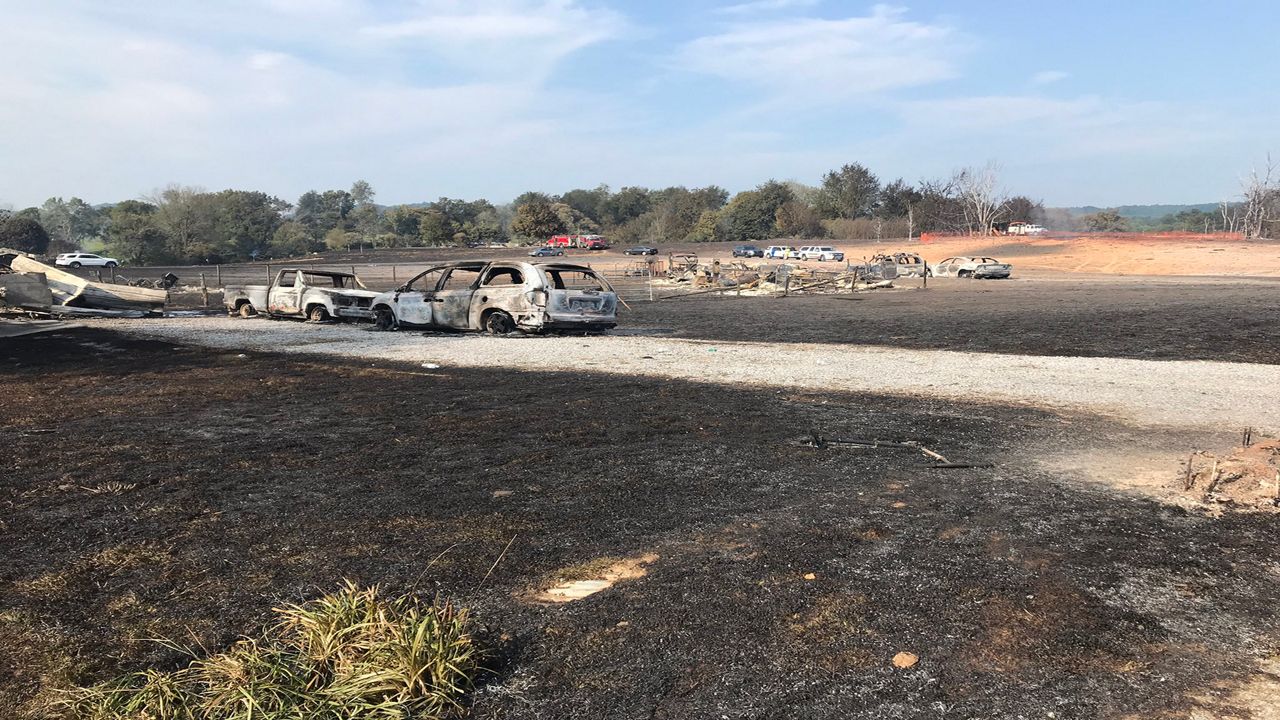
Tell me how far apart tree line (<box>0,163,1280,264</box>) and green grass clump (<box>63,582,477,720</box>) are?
83.5m

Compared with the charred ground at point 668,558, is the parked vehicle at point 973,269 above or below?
above

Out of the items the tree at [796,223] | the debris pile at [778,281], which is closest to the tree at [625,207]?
the tree at [796,223]

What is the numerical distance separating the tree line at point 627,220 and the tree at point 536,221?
124 mm

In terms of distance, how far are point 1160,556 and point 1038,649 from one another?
1584 mm

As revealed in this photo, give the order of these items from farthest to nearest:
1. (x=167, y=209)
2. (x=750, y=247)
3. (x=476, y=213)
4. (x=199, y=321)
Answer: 1. (x=476, y=213)
2. (x=167, y=209)
3. (x=750, y=247)
4. (x=199, y=321)

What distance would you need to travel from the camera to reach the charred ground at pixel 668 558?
3178mm

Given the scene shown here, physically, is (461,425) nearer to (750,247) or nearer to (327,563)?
(327,563)

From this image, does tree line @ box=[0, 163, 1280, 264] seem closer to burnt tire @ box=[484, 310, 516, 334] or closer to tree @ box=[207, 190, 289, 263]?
tree @ box=[207, 190, 289, 263]

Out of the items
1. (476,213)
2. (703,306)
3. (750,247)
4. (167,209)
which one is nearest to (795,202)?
(750,247)

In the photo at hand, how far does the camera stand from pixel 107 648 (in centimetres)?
336

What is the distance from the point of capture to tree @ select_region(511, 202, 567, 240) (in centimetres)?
10075

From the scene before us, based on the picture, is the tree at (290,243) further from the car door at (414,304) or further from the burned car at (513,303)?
the burned car at (513,303)

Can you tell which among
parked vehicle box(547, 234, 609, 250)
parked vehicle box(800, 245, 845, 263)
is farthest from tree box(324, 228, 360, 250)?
parked vehicle box(800, 245, 845, 263)

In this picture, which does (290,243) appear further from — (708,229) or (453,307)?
(453,307)
